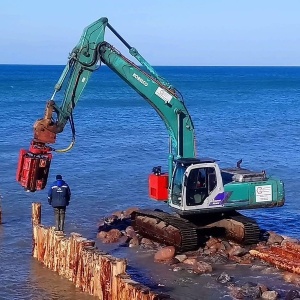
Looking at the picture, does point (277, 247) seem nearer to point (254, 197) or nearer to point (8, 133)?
point (254, 197)

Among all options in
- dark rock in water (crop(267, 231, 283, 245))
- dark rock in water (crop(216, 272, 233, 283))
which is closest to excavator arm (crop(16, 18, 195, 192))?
dark rock in water (crop(267, 231, 283, 245))

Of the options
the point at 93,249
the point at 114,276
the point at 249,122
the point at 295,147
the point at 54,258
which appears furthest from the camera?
the point at 249,122

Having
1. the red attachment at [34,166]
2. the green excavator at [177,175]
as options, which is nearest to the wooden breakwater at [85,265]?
the red attachment at [34,166]

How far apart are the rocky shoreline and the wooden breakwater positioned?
9.35 ft

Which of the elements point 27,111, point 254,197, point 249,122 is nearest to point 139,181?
point 254,197

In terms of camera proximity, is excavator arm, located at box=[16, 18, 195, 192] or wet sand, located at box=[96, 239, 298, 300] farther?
excavator arm, located at box=[16, 18, 195, 192]

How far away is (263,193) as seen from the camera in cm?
2159

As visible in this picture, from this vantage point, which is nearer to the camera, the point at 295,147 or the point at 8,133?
the point at 295,147

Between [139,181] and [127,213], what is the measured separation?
744cm

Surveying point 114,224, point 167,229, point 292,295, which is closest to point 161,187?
point 167,229

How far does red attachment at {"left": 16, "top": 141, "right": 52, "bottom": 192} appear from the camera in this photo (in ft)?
62.5

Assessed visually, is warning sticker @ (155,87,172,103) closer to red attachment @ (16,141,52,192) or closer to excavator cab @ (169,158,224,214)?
excavator cab @ (169,158,224,214)

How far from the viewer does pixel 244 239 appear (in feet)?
69.8

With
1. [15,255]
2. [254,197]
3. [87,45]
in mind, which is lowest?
[15,255]
